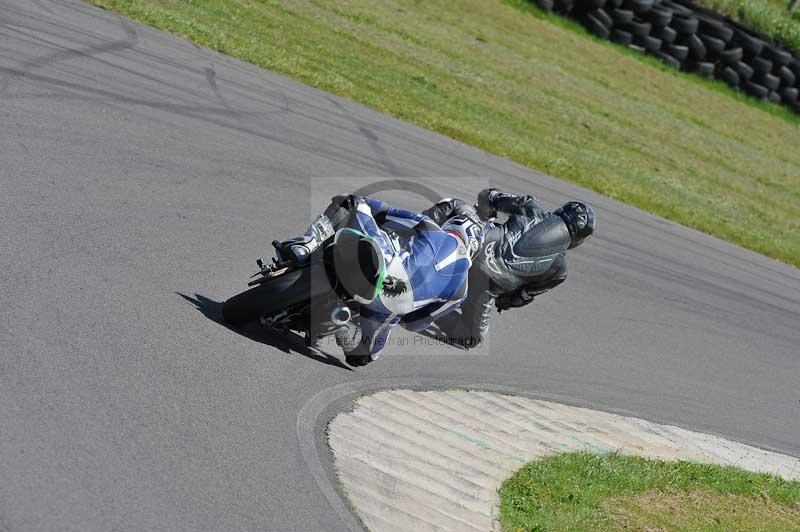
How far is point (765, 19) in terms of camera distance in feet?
90.1

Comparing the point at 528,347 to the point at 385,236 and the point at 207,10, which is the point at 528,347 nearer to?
the point at 385,236

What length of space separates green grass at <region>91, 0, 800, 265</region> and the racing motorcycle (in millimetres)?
8287

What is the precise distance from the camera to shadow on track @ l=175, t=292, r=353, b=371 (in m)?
6.36

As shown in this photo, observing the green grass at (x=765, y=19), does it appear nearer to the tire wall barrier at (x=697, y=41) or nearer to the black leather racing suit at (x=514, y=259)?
the tire wall barrier at (x=697, y=41)

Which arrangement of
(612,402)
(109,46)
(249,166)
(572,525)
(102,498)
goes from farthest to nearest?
(109,46), (249,166), (612,402), (572,525), (102,498)

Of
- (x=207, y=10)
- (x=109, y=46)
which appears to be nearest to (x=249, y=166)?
(x=109, y=46)

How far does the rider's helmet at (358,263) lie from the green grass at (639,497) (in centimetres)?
149

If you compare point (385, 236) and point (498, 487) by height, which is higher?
point (385, 236)

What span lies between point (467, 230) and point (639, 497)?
217 cm

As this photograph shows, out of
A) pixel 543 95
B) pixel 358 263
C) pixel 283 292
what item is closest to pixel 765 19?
pixel 543 95

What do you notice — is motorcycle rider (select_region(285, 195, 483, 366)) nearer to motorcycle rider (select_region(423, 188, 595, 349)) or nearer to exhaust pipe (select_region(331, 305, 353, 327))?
exhaust pipe (select_region(331, 305, 353, 327))

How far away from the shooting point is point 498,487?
19.5 ft

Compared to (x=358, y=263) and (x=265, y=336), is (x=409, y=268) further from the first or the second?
(x=265, y=336)

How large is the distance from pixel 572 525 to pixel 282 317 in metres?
2.21
